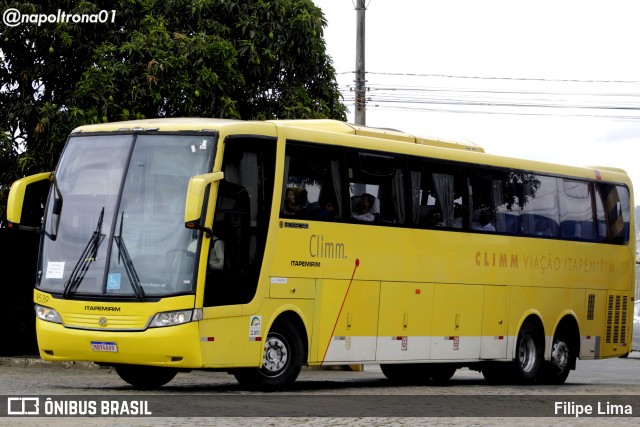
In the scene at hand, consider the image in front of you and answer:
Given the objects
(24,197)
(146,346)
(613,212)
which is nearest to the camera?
(146,346)

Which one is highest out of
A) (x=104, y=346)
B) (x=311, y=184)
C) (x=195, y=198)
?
(x=311, y=184)

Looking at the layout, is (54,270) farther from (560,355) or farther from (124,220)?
(560,355)

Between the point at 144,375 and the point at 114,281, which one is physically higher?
the point at 114,281

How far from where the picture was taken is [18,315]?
2469 centimetres

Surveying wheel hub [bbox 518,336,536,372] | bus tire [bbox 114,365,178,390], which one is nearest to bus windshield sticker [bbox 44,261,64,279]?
bus tire [bbox 114,365,178,390]

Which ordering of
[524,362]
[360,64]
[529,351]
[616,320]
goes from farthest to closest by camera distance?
[360,64] → [616,320] → [529,351] → [524,362]

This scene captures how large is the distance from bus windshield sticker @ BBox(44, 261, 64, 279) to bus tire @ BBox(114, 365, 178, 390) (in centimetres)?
170

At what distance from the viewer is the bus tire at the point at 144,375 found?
18.1 m

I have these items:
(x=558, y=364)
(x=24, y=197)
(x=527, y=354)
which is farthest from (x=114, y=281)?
(x=558, y=364)

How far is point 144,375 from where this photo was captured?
18.3 m

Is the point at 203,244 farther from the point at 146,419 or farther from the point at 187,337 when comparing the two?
the point at 146,419

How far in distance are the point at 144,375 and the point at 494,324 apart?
6.21 m

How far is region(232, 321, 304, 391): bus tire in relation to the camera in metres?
17.6

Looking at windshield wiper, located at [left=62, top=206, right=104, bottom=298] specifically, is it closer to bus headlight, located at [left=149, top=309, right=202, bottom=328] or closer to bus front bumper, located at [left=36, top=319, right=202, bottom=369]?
bus front bumper, located at [left=36, top=319, right=202, bottom=369]
